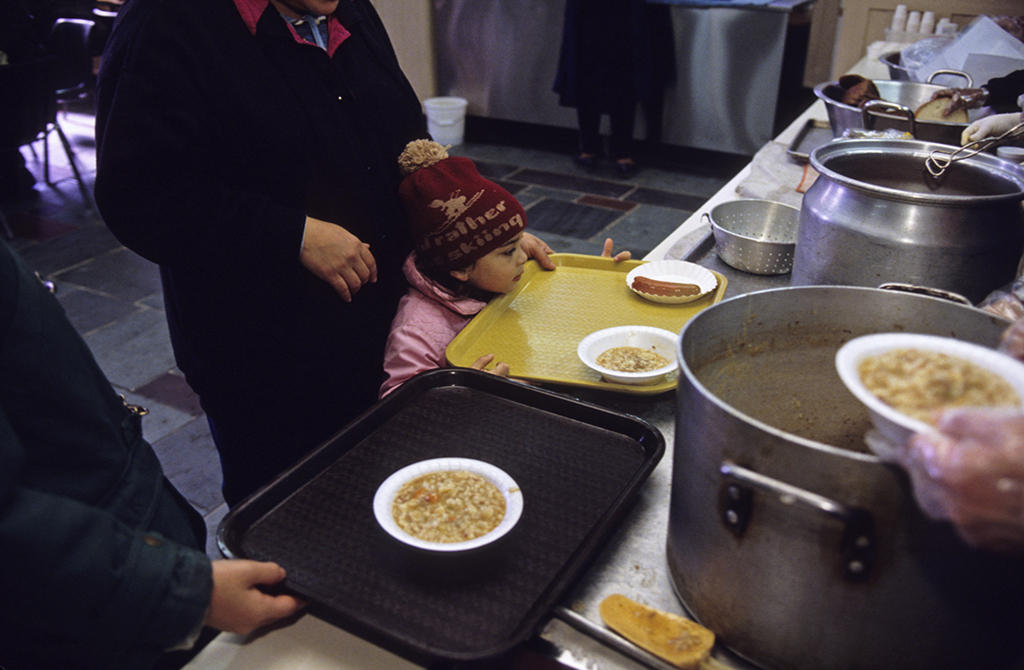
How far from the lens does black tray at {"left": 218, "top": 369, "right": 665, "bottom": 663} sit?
0.88m

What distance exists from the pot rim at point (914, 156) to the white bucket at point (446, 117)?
16.4ft

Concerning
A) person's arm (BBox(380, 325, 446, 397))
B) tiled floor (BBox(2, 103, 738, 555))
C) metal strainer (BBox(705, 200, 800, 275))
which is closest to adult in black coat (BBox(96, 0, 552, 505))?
person's arm (BBox(380, 325, 446, 397))

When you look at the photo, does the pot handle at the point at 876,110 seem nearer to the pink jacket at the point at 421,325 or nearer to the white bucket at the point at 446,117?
the pink jacket at the point at 421,325

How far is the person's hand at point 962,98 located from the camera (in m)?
1.92

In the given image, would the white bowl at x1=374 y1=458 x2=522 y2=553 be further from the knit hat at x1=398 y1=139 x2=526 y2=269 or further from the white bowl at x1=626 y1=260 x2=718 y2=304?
the white bowl at x1=626 y1=260 x2=718 y2=304

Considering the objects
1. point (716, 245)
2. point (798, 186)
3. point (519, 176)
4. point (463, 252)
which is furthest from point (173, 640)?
Answer: point (519, 176)

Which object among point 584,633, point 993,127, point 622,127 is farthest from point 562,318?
point 622,127

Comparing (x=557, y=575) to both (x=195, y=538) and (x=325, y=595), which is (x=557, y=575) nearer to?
(x=325, y=595)

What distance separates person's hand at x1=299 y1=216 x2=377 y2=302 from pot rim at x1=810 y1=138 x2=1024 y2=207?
861mm

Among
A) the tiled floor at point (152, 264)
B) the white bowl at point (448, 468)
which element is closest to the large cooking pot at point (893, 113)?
the white bowl at point (448, 468)

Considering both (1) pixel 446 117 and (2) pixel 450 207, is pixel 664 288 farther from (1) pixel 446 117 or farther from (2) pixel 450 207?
(1) pixel 446 117

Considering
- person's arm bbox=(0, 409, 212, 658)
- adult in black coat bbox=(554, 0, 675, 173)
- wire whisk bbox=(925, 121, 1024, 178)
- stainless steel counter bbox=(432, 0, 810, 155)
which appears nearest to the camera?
person's arm bbox=(0, 409, 212, 658)

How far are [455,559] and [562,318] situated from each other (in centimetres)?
79

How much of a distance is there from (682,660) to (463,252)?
1.01 meters
